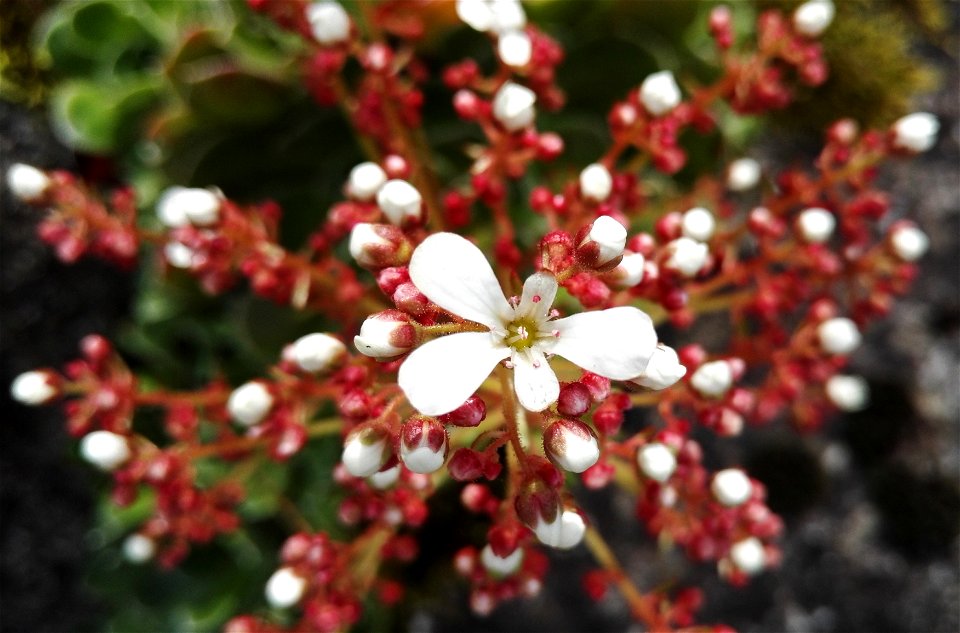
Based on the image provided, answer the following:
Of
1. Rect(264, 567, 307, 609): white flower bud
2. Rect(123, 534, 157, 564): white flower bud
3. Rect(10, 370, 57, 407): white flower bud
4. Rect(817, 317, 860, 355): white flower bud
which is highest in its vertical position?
Rect(10, 370, 57, 407): white flower bud

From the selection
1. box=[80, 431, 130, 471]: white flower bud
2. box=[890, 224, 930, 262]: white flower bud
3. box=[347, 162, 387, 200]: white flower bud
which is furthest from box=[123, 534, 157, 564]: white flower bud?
box=[890, 224, 930, 262]: white flower bud

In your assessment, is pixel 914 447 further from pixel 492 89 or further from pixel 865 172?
pixel 492 89

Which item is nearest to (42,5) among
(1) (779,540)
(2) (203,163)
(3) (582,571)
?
(2) (203,163)

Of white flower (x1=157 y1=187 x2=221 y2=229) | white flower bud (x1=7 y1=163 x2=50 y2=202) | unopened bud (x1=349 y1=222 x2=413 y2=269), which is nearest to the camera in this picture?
unopened bud (x1=349 y1=222 x2=413 y2=269)

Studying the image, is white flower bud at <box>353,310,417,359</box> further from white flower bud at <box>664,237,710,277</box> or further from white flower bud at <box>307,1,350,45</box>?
white flower bud at <box>307,1,350,45</box>

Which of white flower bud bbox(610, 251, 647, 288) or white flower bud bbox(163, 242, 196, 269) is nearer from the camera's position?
white flower bud bbox(610, 251, 647, 288)

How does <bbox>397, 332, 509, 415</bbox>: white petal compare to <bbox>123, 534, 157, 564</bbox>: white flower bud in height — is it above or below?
above

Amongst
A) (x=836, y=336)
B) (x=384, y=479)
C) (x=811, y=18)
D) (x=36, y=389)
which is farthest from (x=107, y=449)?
(x=811, y=18)
